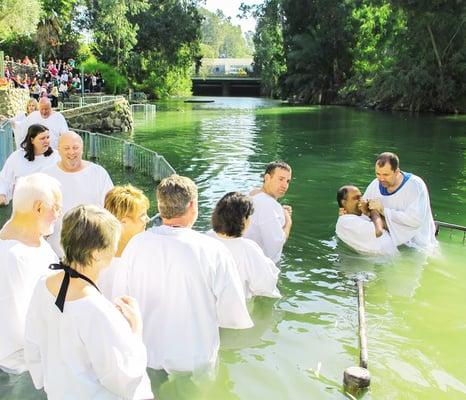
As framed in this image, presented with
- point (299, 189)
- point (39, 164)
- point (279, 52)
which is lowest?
point (299, 189)

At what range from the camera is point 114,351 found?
118 inches

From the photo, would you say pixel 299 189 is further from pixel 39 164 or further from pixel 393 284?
pixel 39 164

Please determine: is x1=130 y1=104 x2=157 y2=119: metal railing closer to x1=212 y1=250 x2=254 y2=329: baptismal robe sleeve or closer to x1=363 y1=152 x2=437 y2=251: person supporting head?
x1=363 y1=152 x2=437 y2=251: person supporting head

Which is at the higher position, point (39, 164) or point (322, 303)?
point (39, 164)

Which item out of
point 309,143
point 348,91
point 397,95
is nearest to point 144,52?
point 348,91

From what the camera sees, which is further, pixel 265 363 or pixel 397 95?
pixel 397 95

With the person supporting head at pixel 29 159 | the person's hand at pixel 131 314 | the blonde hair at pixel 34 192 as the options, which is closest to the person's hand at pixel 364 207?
the person supporting head at pixel 29 159

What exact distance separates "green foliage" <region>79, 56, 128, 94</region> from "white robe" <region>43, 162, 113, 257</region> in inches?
1948

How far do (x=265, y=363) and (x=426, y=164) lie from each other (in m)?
15.9

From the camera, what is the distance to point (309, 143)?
84.3 feet

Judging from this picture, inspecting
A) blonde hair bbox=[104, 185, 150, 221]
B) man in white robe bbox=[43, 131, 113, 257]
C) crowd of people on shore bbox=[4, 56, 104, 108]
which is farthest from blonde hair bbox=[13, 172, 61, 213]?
crowd of people on shore bbox=[4, 56, 104, 108]

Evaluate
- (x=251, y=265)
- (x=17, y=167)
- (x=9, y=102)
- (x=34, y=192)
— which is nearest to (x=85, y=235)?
(x=34, y=192)

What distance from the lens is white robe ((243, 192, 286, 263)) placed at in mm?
6754

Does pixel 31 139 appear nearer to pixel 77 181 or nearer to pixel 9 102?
pixel 77 181
